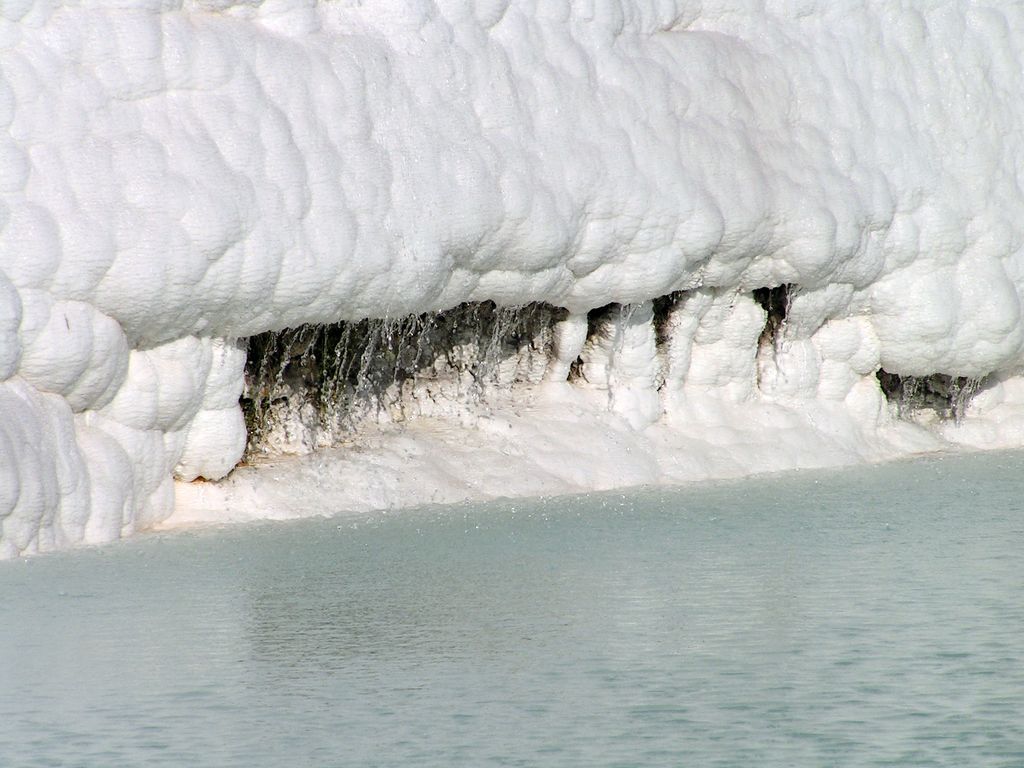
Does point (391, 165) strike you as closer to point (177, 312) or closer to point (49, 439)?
point (177, 312)

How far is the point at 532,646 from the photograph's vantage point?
4.82 metres

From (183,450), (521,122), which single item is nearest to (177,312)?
(183,450)

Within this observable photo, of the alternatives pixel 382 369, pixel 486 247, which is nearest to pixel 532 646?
pixel 486 247

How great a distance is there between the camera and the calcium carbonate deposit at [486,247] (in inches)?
297

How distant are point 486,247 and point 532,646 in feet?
14.0

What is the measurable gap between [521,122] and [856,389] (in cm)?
344

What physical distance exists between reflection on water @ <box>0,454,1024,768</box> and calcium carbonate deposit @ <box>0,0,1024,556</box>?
1.00 metres

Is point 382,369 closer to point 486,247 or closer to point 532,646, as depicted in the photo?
point 486,247

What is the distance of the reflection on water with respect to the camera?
391 centimetres

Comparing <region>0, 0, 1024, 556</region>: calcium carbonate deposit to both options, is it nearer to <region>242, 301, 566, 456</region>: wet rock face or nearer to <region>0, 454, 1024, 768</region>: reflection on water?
<region>242, 301, 566, 456</region>: wet rock face

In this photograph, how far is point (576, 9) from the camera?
31.5 feet

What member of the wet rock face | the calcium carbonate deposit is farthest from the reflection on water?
the wet rock face

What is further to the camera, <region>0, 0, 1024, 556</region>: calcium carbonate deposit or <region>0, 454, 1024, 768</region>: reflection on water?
<region>0, 0, 1024, 556</region>: calcium carbonate deposit

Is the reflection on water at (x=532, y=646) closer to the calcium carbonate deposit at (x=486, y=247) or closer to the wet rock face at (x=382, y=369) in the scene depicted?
the calcium carbonate deposit at (x=486, y=247)
